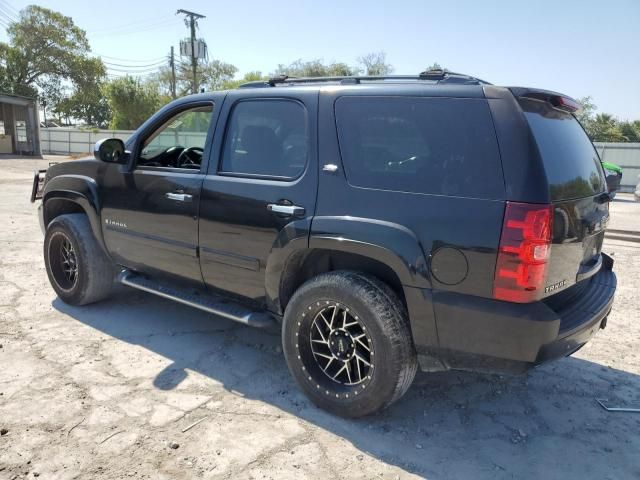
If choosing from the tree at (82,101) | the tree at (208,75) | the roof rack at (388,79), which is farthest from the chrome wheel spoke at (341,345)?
the tree at (208,75)

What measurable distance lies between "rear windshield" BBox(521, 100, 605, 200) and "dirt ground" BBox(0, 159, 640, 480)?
4.52ft

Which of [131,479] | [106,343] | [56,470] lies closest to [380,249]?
[131,479]

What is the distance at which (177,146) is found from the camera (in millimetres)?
4543

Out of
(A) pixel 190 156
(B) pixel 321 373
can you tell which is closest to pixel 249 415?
(B) pixel 321 373

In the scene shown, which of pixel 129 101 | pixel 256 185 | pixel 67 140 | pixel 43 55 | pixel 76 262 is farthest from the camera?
pixel 43 55

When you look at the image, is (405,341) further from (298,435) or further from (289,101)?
(289,101)

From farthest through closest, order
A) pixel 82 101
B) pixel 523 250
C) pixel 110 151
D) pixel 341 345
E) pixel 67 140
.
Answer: pixel 82 101 → pixel 67 140 → pixel 110 151 → pixel 341 345 → pixel 523 250

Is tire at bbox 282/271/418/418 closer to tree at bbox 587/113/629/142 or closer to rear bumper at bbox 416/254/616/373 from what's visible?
rear bumper at bbox 416/254/616/373

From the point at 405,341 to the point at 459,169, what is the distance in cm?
95

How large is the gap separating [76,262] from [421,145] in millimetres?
3351

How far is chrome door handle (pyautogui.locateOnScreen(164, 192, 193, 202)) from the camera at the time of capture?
359 centimetres

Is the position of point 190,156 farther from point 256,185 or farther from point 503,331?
point 503,331

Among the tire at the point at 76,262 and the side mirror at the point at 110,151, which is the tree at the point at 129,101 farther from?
the side mirror at the point at 110,151

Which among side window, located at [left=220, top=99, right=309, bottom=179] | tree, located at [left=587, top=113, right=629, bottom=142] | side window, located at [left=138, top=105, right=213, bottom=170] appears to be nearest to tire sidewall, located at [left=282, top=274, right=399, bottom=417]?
side window, located at [left=220, top=99, right=309, bottom=179]
